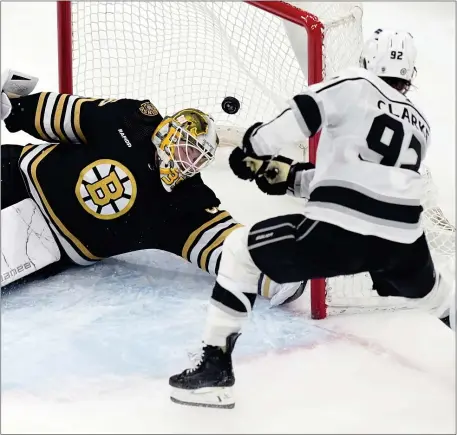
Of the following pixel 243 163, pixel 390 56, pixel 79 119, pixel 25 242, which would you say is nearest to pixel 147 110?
pixel 79 119

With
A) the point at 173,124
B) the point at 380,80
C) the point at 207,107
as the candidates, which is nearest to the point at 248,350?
the point at 173,124

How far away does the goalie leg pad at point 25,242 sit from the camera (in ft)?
6.21

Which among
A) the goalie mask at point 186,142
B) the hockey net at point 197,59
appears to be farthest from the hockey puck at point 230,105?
the goalie mask at point 186,142

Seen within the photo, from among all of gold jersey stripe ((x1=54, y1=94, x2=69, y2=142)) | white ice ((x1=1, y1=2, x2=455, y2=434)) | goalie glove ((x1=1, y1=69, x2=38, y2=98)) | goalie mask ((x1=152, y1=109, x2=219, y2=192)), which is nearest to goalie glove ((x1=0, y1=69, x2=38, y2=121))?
goalie glove ((x1=1, y1=69, x2=38, y2=98))

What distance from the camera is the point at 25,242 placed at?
1.94 metres

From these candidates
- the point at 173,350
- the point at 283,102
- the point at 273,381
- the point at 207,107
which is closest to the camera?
the point at 273,381

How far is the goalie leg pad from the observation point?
1893mm

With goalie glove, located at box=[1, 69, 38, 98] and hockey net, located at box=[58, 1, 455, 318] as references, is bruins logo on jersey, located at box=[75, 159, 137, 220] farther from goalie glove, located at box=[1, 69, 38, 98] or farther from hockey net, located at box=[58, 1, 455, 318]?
hockey net, located at box=[58, 1, 455, 318]

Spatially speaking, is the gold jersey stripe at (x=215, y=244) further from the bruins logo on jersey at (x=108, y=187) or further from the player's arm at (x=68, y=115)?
the player's arm at (x=68, y=115)

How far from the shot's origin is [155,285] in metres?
2.01

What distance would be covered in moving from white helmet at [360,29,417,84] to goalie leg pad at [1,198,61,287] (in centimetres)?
89

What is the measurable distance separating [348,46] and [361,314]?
2.05 ft

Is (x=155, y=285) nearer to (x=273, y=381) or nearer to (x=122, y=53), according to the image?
(x=273, y=381)

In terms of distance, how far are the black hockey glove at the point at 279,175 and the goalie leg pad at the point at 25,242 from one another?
615mm
